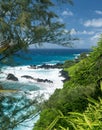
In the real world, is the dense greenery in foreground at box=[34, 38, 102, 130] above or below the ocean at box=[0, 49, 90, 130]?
above

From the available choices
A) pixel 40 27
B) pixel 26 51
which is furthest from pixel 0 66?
pixel 40 27

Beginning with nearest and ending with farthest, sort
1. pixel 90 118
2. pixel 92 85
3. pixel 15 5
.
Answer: pixel 90 118 < pixel 92 85 < pixel 15 5

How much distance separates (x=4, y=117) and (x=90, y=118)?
9.63 meters

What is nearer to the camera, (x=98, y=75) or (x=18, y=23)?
(x=98, y=75)

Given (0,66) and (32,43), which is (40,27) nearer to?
(32,43)

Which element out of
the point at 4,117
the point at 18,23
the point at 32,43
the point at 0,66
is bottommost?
the point at 4,117

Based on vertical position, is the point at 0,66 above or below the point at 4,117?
above

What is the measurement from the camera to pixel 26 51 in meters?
11.0

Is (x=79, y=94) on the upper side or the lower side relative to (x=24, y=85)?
upper

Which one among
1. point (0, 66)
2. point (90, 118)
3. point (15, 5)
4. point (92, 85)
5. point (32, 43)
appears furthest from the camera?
point (0, 66)

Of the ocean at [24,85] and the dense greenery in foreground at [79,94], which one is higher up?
the dense greenery in foreground at [79,94]

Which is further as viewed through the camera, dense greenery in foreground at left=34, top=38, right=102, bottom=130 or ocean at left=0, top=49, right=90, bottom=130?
ocean at left=0, top=49, right=90, bottom=130

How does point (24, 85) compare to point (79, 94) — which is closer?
point (79, 94)

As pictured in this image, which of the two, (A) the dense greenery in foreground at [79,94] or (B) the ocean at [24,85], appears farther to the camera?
(B) the ocean at [24,85]
